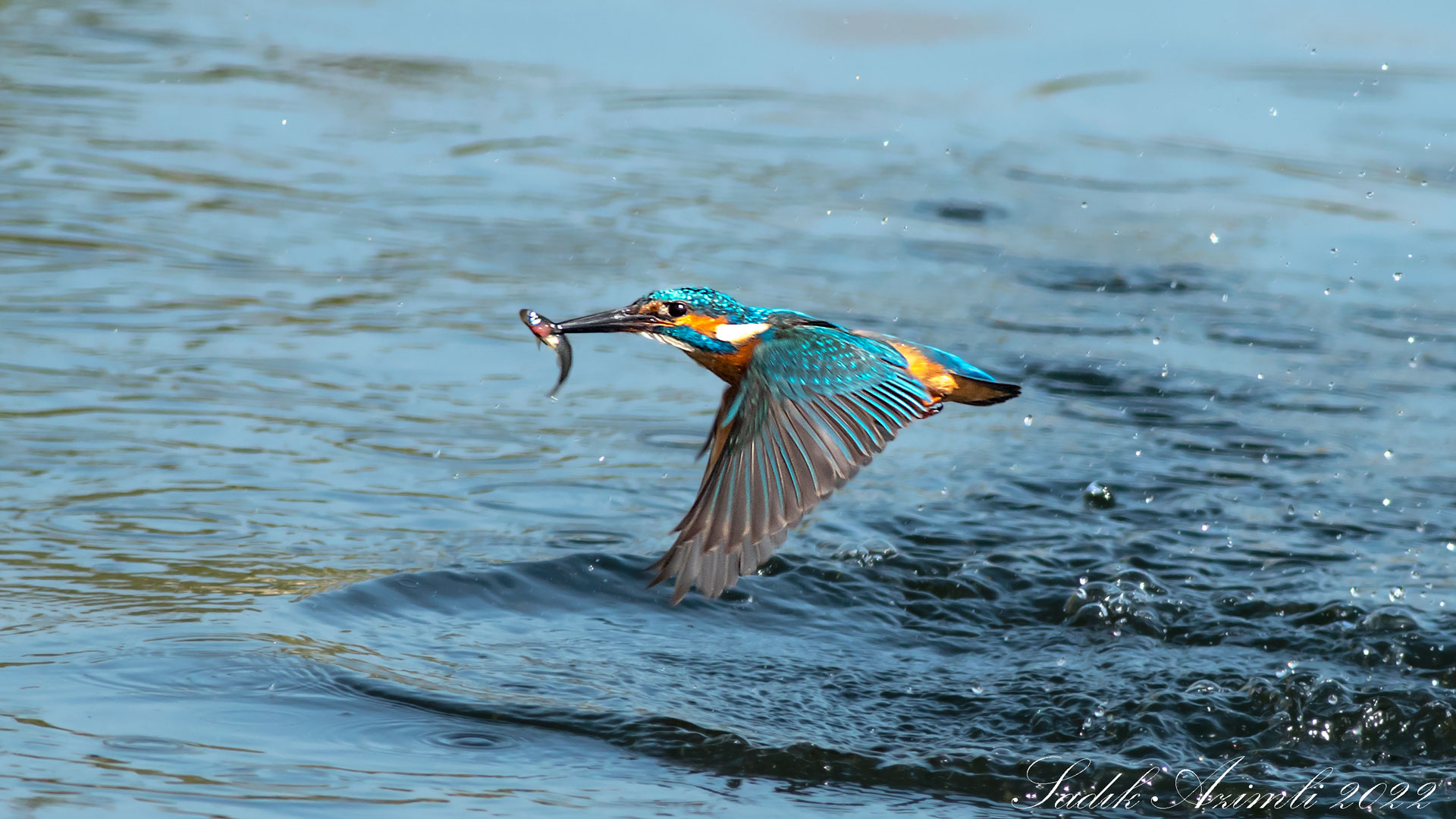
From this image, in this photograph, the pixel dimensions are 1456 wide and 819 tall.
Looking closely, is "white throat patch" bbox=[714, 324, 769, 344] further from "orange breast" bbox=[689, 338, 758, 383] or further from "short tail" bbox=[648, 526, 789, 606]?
"short tail" bbox=[648, 526, 789, 606]

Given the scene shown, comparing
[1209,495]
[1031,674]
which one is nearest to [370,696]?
[1031,674]

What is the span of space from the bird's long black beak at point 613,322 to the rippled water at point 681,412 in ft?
2.75

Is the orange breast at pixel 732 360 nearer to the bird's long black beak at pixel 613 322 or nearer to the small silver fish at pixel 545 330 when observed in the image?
the bird's long black beak at pixel 613 322

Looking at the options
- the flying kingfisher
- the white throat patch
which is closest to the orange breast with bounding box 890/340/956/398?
the flying kingfisher

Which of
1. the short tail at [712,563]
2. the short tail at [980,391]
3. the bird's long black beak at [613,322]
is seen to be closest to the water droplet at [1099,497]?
the short tail at [980,391]

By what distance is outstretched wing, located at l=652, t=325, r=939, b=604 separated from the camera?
3633 millimetres

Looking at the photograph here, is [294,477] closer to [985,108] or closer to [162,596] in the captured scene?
[162,596]

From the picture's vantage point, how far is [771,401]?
12.9 ft

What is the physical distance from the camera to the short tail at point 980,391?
4305 millimetres

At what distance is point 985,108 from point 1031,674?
5490mm

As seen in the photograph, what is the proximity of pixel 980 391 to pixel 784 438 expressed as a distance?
0.78 m

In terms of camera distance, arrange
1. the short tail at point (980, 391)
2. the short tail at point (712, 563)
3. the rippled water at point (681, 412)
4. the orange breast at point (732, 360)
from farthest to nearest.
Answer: the short tail at point (980, 391), the orange breast at point (732, 360), the rippled water at point (681, 412), the short tail at point (712, 563)

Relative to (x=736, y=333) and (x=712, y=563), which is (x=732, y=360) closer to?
(x=736, y=333)

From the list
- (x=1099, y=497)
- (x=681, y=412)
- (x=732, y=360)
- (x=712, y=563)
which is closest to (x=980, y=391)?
(x=732, y=360)
